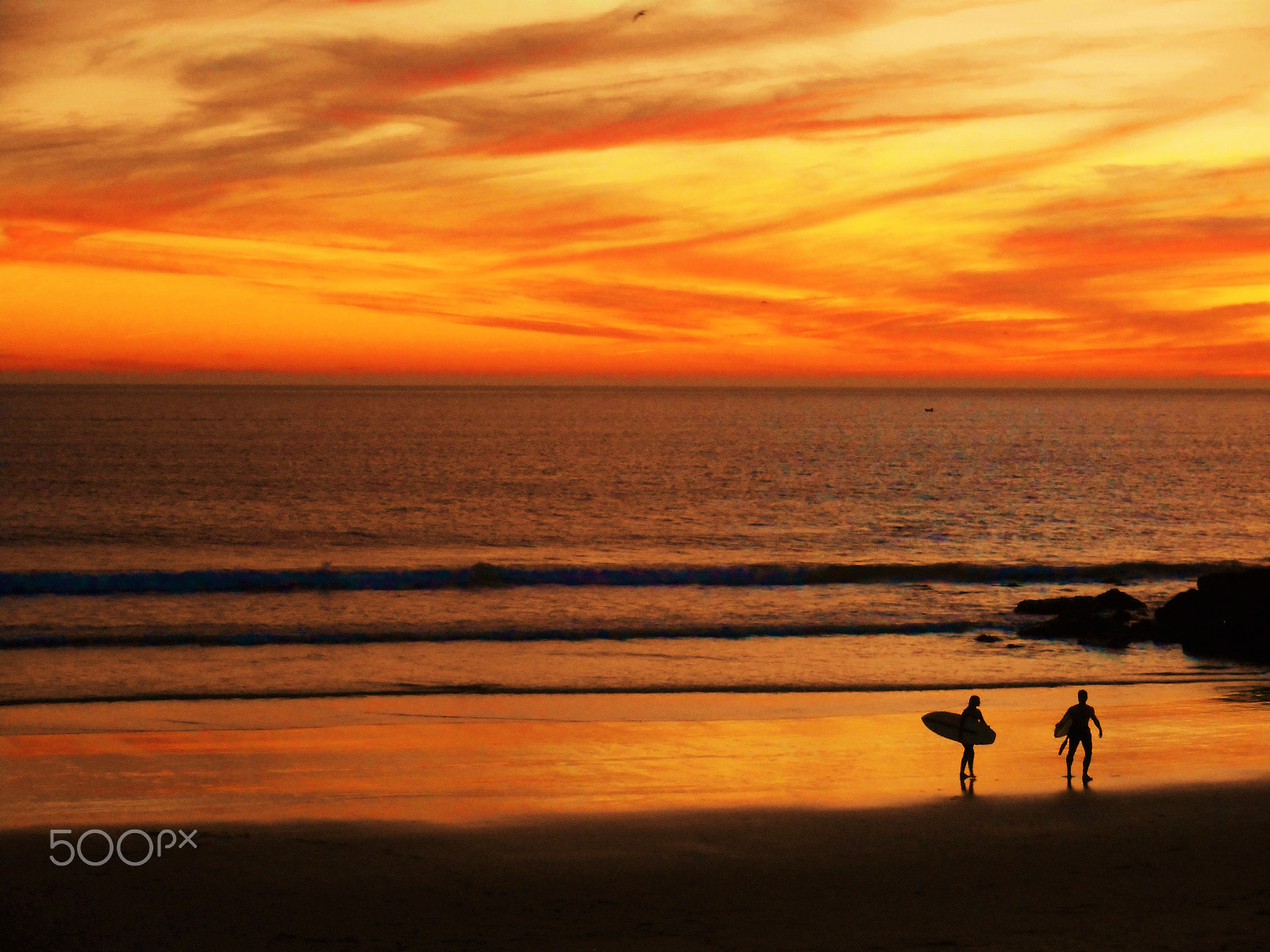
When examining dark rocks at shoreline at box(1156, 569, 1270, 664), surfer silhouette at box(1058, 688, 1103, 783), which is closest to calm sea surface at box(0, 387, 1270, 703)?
dark rocks at shoreline at box(1156, 569, 1270, 664)

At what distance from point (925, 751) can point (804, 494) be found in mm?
47111

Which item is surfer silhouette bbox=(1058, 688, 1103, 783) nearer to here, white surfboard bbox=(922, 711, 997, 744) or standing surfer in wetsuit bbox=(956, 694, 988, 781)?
white surfboard bbox=(922, 711, 997, 744)

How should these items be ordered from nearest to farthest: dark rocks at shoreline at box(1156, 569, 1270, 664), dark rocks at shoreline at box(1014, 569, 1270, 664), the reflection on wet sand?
the reflection on wet sand < dark rocks at shoreline at box(1156, 569, 1270, 664) < dark rocks at shoreline at box(1014, 569, 1270, 664)

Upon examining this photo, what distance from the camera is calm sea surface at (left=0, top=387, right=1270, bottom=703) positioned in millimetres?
22844

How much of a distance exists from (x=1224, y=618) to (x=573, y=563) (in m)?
21.0

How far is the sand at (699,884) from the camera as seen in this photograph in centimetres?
1027

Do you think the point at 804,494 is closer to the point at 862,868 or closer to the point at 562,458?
the point at 562,458

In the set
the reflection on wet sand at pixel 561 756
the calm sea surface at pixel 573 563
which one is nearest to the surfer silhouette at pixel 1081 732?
the reflection on wet sand at pixel 561 756

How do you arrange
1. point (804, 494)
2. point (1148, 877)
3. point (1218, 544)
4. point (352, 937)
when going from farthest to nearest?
1. point (804, 494)
2. point (1218, 544)
3. point (1148, 877)
4. point (352, 937)

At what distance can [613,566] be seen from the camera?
37.2m

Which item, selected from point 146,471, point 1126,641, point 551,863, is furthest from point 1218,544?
point 146,471

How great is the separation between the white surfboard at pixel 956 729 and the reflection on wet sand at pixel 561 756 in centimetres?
48

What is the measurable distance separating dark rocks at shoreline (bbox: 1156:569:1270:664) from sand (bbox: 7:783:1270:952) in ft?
40.1

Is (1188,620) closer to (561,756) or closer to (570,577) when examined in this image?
(570,577)
